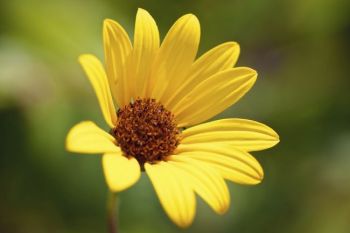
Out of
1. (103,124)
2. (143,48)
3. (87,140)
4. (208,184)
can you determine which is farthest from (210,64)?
(103,124)

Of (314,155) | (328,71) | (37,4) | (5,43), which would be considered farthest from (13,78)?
(328,71)

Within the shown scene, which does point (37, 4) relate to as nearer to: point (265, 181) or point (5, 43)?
point (5, 43)

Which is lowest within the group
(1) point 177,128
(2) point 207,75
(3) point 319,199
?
(3) point 319,199

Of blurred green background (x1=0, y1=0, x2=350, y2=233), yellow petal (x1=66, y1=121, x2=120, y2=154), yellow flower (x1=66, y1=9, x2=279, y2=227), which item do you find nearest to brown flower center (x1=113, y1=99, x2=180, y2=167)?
yellow flower (x1=66, y1=9, x2=279, y2=227)

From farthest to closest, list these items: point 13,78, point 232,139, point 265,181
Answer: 1. point 265,181
2. point 13,78
3. point 232,139

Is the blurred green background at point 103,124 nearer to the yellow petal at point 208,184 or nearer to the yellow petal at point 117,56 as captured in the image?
the yellow petal at point 117,56
